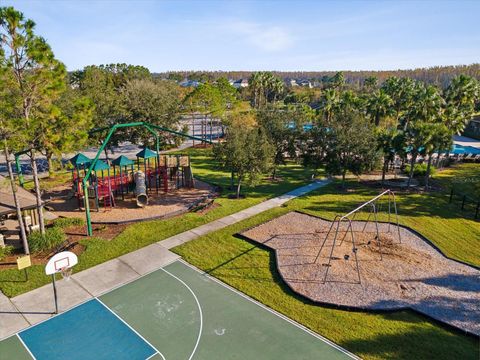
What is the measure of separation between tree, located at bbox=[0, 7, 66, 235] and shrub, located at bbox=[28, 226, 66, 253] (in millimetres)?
4587

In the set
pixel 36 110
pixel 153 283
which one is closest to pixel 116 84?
pixel 36 110

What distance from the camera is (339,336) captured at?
11.3 metres

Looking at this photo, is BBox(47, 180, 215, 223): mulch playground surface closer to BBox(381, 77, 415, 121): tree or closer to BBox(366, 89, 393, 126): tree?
BBox(366, 89, 393, 126): tree

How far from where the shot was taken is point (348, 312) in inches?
492

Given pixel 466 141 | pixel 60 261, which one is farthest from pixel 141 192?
pixel 466 141

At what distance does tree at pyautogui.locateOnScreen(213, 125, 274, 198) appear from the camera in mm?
23406

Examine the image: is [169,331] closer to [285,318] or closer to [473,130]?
[285,318]

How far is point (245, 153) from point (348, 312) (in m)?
13.5

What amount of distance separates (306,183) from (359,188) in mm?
4681

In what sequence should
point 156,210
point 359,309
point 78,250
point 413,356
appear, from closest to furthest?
point 413,356 < point 359,309 < point 78,250 < point 156,210

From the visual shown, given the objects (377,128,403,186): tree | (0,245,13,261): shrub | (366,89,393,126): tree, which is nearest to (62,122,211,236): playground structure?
(0,245,13,261): shrub

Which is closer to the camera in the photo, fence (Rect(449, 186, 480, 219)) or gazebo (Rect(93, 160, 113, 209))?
gazebo (Rect(93, 160, 113, 209))

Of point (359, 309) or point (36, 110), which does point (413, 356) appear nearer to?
point (359, 309)

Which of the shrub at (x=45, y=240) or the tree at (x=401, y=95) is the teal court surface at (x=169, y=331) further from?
the tree at (x=401, y=95)
